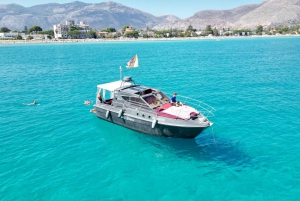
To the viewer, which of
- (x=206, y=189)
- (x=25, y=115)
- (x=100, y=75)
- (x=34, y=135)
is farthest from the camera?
(x=100, y=75)

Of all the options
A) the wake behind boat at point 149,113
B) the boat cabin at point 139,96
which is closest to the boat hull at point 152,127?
the wake behind boat at point 149,113

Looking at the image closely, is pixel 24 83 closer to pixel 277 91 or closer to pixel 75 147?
pixel 75 147

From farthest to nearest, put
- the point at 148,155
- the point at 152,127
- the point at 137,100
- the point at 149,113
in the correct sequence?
1. the point at 137,100
2. the point at 149,113
3. the point at 152,127
4. the point at 148,155

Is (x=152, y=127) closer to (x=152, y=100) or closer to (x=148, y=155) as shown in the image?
(x=148, y=155)

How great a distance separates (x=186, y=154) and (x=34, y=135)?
1432 centimetres

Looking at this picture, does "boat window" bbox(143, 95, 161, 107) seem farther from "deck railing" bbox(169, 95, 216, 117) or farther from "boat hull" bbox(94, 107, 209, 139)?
"deck railing" bbox(169, 95, 216, 117)

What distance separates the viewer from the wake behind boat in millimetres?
19141

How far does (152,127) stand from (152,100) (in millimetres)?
3120

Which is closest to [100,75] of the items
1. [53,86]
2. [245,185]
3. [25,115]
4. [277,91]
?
[53,86]

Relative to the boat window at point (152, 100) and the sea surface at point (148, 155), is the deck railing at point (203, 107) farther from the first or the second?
the boat window at point (152, 100)

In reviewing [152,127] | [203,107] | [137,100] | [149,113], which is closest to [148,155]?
[152,127]

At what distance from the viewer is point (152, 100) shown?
22109mm

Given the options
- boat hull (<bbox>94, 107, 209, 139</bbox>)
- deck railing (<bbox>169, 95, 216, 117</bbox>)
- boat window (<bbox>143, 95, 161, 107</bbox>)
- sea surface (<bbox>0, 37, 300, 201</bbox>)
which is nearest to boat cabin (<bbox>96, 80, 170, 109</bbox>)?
boat window (<bbox>143, 95, 161, 107</bbox>)

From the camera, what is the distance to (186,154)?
1856 centimetres
